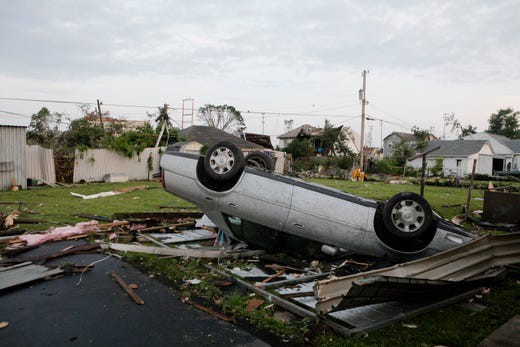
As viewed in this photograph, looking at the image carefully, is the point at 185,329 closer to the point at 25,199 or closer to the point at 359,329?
the point at 359,329

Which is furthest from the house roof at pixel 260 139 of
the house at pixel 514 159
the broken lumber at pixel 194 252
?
the broken lumber at pixel 194 252

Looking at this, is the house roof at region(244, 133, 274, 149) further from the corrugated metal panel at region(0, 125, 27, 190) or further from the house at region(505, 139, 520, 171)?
the house at region(505, 139, 520, 171)

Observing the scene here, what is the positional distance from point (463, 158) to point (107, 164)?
133 ft

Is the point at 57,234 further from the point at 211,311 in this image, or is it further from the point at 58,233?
the point at 211,311

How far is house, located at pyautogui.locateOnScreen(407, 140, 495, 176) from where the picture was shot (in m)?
41.6

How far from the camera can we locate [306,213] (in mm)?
5238

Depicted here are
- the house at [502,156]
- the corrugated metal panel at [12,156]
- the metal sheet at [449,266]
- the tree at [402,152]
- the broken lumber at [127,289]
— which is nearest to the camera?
the metal sheet at [449,266]

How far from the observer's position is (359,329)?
3428 mm

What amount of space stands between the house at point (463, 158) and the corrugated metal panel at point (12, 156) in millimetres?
39842

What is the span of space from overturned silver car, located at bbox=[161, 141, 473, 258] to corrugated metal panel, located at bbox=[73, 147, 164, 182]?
15705 mm

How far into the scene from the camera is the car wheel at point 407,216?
488 centimetres

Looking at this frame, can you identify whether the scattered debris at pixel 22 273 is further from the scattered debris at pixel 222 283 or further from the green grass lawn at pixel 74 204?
the green grass lawn at pixel 74 204

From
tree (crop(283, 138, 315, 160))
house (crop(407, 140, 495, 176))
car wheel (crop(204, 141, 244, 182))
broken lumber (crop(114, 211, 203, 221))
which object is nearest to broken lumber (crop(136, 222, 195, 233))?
broken lumber (crop(114, 211, 203, 221))

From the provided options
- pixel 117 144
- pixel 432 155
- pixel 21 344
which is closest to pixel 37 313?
pixel 21 344
